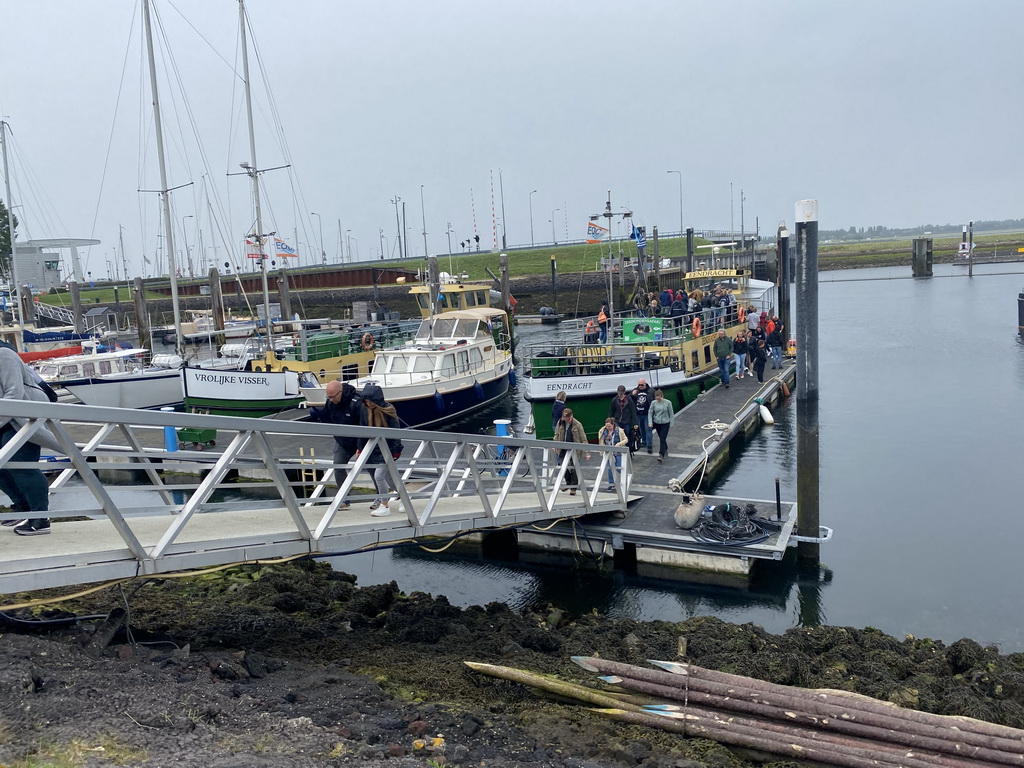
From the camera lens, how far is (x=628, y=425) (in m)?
15.3

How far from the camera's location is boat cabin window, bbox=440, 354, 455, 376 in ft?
80.9

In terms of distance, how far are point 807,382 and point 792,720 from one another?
7.27m

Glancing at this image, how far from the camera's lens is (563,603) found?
39.2 ft

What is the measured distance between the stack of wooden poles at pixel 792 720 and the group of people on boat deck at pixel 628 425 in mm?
6001

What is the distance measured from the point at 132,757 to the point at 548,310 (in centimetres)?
5520

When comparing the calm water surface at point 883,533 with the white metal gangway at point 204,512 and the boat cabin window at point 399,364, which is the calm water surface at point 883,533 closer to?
the white metal gangway at point 204,512

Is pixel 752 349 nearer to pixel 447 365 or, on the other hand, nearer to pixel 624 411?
pixel 447 365

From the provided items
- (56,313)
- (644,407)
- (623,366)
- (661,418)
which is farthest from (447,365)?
(56,313)

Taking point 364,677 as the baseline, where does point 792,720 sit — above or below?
below

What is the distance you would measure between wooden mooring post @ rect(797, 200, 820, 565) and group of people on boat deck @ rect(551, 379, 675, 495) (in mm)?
2961

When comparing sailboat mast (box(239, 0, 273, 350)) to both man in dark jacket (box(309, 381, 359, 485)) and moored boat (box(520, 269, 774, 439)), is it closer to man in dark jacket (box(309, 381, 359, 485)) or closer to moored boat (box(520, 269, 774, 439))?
moored boat (box(520, 269, 774, 439))

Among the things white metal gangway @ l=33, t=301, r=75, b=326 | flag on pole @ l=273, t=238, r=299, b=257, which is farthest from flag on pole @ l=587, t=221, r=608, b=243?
white metal gangway @ l=33, t=301, r=75, b=326

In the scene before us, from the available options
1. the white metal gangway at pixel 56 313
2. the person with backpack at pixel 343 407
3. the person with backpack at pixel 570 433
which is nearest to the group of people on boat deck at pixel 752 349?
the person with backpack at pixel 570 433

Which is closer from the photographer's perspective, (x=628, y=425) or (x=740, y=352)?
(x=628, y=425)
